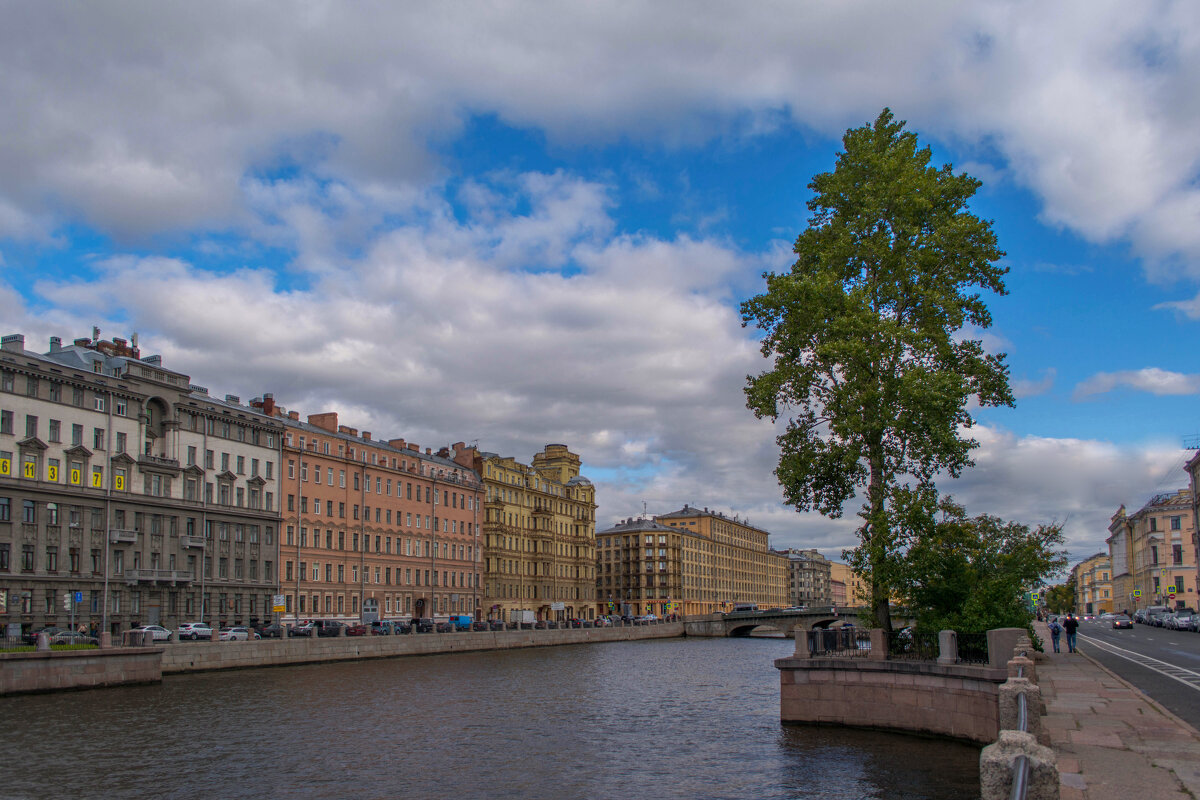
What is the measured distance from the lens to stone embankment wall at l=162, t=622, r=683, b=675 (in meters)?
52.1

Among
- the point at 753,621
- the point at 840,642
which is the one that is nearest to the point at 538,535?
the point at 753,621

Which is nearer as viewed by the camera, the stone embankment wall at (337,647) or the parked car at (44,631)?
the parked car at (44,631)

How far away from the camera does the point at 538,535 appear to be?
128 meters

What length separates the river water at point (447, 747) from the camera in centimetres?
2220

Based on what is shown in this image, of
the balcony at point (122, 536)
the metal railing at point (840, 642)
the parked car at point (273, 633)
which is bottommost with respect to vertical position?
the parked car at point (273, 633)

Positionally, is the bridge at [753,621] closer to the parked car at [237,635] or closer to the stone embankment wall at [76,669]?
the parked car at [237,635]

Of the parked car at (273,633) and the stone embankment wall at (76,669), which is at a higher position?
the stone embankment wall at (76,669)

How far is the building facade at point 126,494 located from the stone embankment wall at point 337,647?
1115 centimetres

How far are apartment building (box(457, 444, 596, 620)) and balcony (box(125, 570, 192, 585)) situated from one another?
44.2m

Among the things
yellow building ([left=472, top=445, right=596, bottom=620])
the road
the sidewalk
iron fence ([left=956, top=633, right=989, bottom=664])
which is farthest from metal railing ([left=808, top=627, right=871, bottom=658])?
yellow building ([left=472, top=445, right=596, bottom=620])

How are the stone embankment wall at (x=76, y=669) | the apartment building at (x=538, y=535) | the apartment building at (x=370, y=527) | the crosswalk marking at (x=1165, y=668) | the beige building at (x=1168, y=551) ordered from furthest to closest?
the beige building at (x=1168, y=551), the apartment building at (x=538, y=535), the apartment building at (x=370, y=527), the stone embankment wall at (x=76, y=669), the crosswalk marking at (x=1165, y=668)

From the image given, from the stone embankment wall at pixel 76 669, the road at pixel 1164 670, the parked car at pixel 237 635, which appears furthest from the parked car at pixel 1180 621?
the stone embankment wall at pixel 76 669

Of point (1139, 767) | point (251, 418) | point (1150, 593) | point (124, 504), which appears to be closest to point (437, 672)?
point (124, 504)

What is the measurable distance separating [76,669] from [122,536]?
2759 cm
